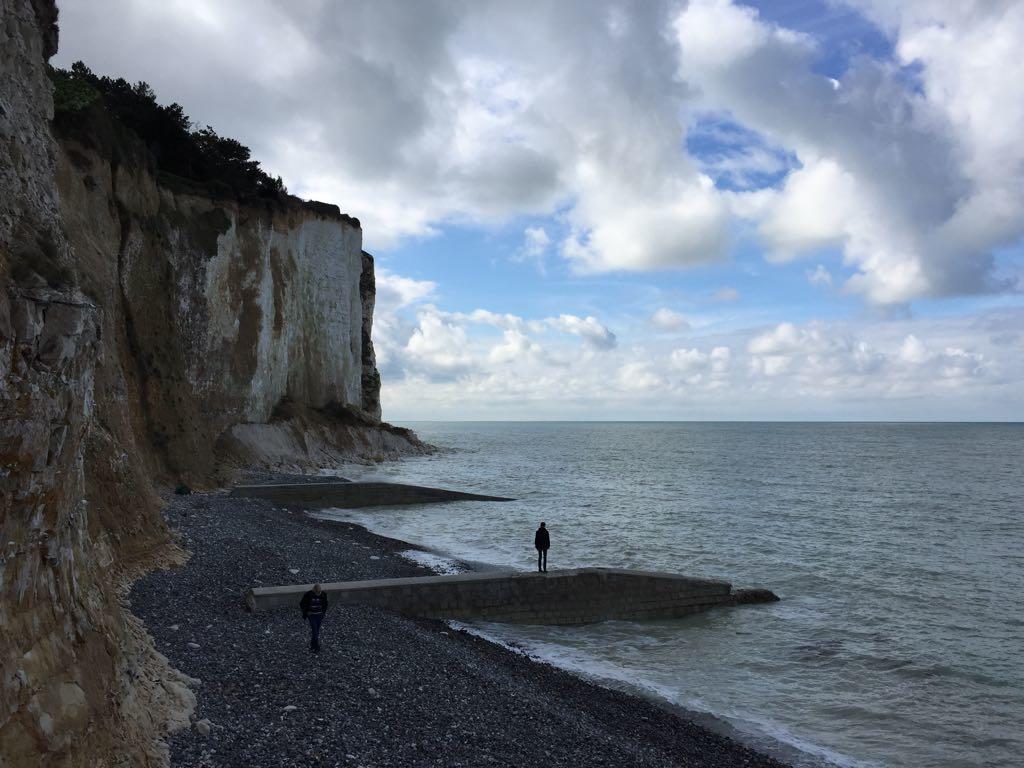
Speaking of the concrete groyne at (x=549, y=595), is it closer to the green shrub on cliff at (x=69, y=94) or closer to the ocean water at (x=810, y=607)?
the ocean water at (x=810, y=607)

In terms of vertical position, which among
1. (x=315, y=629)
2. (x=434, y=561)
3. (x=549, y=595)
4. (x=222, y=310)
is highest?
(x=222, y=310)

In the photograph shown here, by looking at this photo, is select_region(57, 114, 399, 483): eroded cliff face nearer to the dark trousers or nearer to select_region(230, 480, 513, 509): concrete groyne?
select_region(230, 480, 513, 509): concrete groyne

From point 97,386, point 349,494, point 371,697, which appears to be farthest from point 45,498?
point 349,494

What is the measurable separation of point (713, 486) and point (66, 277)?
51913mm

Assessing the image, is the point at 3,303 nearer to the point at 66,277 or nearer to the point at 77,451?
the point at 66,277

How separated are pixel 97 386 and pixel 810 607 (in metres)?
18.8

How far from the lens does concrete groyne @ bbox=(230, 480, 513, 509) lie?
30.7m

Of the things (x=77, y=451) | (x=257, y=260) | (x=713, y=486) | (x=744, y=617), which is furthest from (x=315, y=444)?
(x=77, y=451)

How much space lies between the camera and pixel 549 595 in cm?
1741

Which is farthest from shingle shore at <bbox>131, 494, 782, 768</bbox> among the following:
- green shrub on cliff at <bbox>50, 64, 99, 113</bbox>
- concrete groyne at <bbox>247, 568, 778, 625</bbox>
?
green shrub on cliff at <bbox>50, 64, 99, 113</bbox>

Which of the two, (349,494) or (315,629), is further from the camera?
(349,494)

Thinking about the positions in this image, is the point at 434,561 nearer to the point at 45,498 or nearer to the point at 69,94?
the point at 45,498

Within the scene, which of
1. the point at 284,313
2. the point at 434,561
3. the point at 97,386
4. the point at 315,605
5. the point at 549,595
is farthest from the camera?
the point at 284,313

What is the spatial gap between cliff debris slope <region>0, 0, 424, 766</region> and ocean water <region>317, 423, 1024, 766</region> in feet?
30.0
